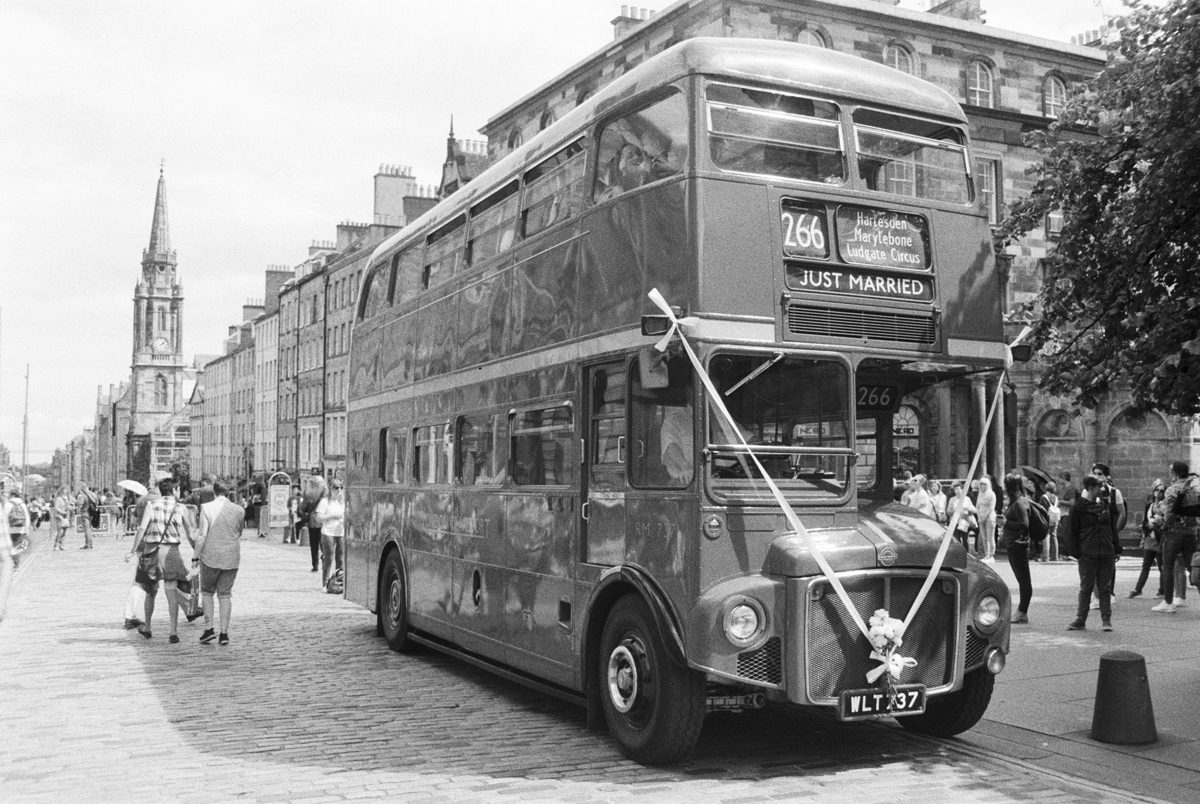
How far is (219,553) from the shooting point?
13461 mm

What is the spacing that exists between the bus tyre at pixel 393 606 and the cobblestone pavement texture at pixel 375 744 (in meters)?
→ 0.34

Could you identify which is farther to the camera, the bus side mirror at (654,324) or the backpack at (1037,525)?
the backpack at (1037,525)

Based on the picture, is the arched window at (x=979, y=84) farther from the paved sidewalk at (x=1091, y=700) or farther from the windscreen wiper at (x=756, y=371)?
the windscreen wiper at (x=756, y=371)

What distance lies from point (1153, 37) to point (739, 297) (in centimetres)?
1096

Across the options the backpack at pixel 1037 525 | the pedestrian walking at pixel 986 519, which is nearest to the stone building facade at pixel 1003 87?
the pedestrian walking at pixel 986 519

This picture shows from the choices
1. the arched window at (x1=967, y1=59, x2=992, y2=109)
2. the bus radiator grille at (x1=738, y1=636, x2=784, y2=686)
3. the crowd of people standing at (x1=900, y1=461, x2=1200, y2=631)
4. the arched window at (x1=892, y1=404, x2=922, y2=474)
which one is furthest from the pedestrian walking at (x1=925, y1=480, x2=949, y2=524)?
the arched window at (x1=967, y1=59, x2=992, y2=109)

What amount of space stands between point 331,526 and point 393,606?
6.17 meters

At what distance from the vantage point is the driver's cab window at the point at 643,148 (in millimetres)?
7934

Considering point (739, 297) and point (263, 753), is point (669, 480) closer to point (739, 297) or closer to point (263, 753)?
point (739, 297)

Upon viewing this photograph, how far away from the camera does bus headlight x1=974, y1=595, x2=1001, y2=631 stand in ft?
26.0

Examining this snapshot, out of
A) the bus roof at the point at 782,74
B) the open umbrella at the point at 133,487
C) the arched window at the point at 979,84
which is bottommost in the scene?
the open umbrella at the point at 133,487

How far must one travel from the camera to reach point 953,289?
8.38 meters

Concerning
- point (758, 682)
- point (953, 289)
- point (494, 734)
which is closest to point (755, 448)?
point (758, 682)

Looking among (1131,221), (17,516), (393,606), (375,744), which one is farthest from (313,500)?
(1131,221)
